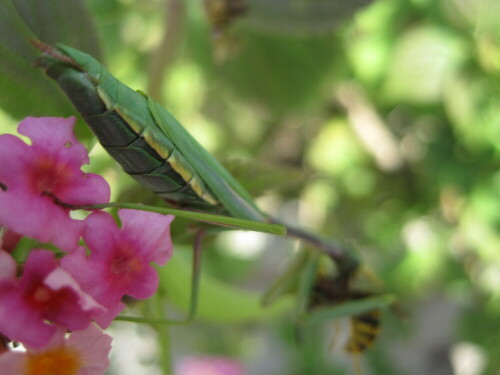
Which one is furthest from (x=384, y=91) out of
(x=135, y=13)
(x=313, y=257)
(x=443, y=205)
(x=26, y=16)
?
(x=26, y=16)

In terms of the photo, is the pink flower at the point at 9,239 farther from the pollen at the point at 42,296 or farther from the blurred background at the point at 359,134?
the blurred background at the point at 359,134

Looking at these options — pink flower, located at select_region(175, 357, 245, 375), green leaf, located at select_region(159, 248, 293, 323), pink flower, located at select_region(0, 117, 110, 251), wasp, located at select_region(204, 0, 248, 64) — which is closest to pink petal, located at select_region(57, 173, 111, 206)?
pink flower, located at select_region(0, 117, 110, 251)

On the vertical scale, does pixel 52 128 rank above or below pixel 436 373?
A: above

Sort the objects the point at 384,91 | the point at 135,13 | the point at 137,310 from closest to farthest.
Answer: the point at 137,310 < the point at 135,13 < the point at 384,91

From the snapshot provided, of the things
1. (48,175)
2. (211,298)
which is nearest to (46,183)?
(48,175)

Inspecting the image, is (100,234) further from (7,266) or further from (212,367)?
(212,367)

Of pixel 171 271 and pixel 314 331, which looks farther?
pixel 314 331

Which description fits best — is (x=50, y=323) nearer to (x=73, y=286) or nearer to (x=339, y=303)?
(x=73, y=286)
